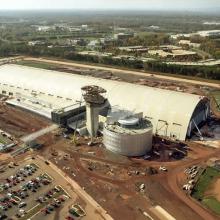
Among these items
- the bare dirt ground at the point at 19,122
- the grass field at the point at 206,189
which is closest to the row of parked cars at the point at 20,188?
the bare dirt ground at the point at 19,122

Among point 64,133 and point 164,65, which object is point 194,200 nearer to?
point 64,133

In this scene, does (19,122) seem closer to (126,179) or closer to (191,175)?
(126,179)

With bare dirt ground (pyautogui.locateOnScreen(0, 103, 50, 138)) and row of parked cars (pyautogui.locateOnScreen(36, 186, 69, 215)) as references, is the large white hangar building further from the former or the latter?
row of parked cars (pyautogui.locateOnScreen(36, 186, 69, 215))

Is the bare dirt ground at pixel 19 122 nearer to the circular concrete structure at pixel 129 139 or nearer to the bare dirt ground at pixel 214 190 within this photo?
the circular concrete structure at pixel 129 139

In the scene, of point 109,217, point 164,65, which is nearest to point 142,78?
point 164,65

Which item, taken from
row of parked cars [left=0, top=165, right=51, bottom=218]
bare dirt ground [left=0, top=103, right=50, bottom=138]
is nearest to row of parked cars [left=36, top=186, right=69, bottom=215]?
row of parked cars [left=0, top=165, right=51, bottom=218]

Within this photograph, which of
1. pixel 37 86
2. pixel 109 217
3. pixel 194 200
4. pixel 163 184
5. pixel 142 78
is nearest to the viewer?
pixel 109 217
